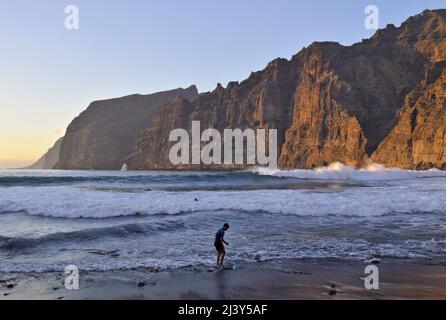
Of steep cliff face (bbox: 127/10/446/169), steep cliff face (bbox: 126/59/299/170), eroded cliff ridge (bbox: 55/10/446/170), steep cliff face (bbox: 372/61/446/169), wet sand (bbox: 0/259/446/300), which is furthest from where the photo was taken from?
steep cliff face (bbox: 126/59/299/170)

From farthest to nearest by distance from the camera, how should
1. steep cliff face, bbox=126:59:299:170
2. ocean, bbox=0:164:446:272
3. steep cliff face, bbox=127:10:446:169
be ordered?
1. steep cliff face, bbox=126:59:299:170
2. steep cliff face, bbox=127:10:446:169
3. ocean, bbox=0:164:446:272

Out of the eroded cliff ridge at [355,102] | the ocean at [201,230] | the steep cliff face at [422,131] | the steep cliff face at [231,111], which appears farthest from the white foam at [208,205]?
the steep cliff face at [231,111]

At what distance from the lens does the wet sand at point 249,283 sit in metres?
7.89

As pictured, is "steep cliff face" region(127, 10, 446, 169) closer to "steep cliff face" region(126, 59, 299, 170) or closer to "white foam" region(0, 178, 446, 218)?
"steep cliff face" region(126, 59, 299, 170)

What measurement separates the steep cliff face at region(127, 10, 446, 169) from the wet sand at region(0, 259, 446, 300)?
77.1 m

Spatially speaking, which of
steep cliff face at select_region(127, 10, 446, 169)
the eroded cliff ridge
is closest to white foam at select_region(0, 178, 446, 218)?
steep cliff face at select_region(127, 10, 446, 169)

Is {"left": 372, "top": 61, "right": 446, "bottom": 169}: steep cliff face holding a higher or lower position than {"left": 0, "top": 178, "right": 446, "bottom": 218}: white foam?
higher

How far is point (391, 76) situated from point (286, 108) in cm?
3797

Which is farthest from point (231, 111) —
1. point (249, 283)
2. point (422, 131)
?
point (249, 283)

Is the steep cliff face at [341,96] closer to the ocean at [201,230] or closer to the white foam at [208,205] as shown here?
the white foam at [208,205]

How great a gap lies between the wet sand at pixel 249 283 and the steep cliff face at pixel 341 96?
77.1 meters

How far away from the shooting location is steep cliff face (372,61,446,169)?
7844 centimetres

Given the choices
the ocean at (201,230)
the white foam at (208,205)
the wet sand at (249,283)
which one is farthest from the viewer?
the white foam at (208,205)

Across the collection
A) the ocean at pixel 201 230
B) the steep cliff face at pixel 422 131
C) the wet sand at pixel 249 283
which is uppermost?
the steep cliff face at pixel 422 131
